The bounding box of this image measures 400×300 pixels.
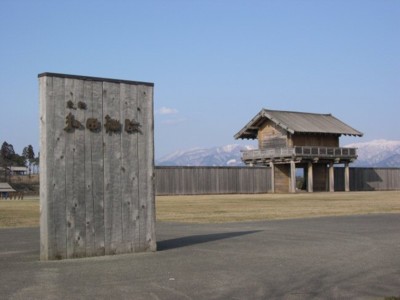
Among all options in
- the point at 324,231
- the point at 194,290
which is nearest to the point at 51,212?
the point at 194,290

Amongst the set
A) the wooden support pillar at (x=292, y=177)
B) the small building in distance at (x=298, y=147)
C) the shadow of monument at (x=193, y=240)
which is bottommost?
the shadow of monument at (x=193, y=240)

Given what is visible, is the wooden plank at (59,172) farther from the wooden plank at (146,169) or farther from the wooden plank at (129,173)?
the wooden plank at (146,169)

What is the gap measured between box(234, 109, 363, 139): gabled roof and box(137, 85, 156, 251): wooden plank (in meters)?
48.0

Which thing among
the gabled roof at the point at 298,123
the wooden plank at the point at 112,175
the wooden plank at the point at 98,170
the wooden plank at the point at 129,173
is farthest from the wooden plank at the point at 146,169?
the gabled roof at the point at 298,123

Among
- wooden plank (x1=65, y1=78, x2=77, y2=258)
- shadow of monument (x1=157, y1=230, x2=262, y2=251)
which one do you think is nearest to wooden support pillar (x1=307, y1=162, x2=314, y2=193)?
shadow of monument (x1=157, y1=230, x2=262, y2=251)

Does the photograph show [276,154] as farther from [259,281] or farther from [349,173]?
[259,281]

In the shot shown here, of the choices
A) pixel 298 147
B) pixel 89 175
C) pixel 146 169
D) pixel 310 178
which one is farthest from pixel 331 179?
pixel 89 175

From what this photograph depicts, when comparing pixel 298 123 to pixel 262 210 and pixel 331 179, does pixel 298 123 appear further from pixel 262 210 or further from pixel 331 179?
pixel 262 210

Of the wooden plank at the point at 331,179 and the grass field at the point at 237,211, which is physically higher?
the wooden plank at the point at 331,179

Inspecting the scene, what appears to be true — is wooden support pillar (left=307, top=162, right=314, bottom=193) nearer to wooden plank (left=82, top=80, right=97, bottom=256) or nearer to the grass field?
the grass field

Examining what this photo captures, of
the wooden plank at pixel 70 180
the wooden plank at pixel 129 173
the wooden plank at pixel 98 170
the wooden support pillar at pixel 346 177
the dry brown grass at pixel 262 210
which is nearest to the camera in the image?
the wooden plank at pixel 70 180

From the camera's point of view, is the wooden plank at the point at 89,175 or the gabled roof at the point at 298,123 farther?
the gabled roof at the point at 298,123

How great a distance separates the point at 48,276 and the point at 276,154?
53.0 metres

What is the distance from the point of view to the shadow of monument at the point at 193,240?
12.9 m
